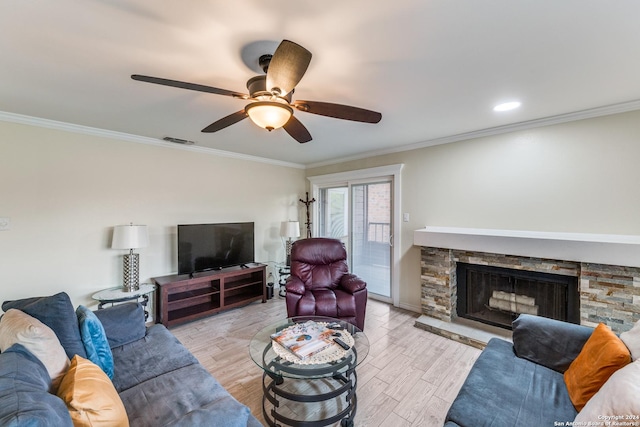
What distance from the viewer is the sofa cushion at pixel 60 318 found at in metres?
1.45

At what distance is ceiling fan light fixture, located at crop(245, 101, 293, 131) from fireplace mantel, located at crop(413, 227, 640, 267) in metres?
2.38

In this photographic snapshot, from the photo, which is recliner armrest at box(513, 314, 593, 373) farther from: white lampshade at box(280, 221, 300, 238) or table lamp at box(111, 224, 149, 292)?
table lamp at box(111, 224, 149, 292)

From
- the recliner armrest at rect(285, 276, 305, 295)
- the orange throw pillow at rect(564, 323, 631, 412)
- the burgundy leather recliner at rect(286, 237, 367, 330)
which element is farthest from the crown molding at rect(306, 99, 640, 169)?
the recliner armrest at rect(285, 276, 305, 295)

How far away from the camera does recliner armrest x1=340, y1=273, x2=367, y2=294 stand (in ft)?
9.94

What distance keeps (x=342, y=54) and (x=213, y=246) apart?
121 inches

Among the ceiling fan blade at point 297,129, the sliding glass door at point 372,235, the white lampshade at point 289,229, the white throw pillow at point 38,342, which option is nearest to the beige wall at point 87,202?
the white lampshade at point 289,229

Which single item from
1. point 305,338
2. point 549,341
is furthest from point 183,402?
point 549,341

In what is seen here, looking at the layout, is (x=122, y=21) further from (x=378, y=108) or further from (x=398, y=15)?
(x=378, y=108)

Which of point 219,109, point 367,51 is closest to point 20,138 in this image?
point 219,109

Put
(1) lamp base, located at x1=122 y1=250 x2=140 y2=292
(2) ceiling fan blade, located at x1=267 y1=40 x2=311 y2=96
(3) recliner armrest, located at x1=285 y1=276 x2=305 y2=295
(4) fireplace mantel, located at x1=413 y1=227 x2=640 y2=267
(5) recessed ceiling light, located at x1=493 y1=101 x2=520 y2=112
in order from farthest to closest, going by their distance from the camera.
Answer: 1. (1) lamp base, located at x1=122 y1=250 x2=140 y2=292
2. (3) recliner armrest, located at x1=285 y1=276 x2=305 y2=295
3. (5) recessed ceiling light, located at x1=493 y1=101 x2=520 y2=112
4. (4) fireplace mantel, located at x1=413 y1=227 x2=640 y2=267
5. (2) ceiling fan blade, located at x1=267 y1=40 x2=311 y2=96

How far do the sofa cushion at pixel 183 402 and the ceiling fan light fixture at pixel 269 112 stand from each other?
1521 mm

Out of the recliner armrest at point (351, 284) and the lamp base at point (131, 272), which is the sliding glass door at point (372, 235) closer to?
the recliner armrest at point (351, 284)

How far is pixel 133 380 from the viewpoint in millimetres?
1601

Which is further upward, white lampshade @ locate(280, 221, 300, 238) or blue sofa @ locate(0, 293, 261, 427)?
white lampshade @ locate(280, 221, 300, 238)
